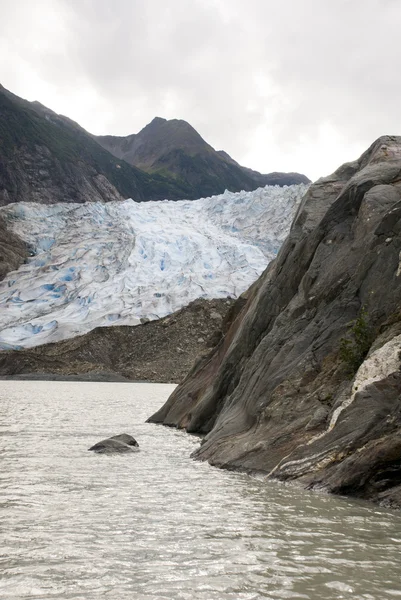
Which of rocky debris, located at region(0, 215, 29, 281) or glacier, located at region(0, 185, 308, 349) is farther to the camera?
rocky debris, located at region(0, 215, 29, 281)

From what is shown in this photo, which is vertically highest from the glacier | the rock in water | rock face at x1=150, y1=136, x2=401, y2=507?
the glacier

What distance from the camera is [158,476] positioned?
40.7 ft

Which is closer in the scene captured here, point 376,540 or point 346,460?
point 376,540

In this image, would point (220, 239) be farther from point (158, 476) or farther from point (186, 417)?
point (158, 476)

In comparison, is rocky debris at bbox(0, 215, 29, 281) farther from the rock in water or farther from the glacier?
the rock in water

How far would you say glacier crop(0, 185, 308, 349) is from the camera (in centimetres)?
7462

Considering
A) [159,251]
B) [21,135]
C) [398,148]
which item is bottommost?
[398,148]

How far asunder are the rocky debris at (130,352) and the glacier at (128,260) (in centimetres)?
223

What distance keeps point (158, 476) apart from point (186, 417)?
36.1ft

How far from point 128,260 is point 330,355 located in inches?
2671

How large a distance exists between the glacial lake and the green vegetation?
2.87m

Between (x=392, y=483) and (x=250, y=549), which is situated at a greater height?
(x=392, y=483)

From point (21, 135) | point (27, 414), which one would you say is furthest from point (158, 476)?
point (21, 135)

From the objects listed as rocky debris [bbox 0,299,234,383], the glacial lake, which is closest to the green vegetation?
the glacial lake
